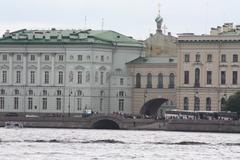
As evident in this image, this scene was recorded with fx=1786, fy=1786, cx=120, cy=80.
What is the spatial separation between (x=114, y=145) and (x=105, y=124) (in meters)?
43.5

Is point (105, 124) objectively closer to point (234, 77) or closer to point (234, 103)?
point (234, 103)

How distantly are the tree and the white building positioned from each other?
17.4 meters

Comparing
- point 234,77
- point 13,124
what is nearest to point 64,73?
point 234,77

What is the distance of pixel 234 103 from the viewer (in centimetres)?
15512

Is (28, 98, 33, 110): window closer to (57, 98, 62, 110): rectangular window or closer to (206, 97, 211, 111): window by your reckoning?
(57, 98, 62, 110): rectangular window

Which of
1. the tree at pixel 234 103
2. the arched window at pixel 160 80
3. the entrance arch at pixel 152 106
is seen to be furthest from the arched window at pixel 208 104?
the tree at pixel 234 103

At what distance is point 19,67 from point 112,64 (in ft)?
29.2

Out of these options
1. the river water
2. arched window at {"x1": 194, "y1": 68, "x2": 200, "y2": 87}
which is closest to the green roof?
arched window at {"x1": 194, "y1": 68, "x2": 200, "y2": 87}

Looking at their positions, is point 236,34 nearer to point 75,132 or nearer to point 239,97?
point 239,97

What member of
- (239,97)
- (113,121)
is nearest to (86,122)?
(113,121)

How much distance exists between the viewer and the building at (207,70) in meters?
164

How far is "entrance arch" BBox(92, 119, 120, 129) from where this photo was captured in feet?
505

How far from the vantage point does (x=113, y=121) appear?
154m

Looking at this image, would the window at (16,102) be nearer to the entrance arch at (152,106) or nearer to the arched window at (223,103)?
the entrance arch at (152,106)
